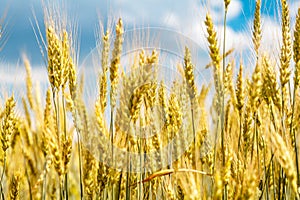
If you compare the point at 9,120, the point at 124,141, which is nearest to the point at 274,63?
the point at 124,141

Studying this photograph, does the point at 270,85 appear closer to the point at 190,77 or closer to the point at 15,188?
the point at 190,77

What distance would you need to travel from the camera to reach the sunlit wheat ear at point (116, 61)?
2.41 m

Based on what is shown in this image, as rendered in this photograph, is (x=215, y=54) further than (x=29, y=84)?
No

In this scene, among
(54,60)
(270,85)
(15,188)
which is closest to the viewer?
(54,60)

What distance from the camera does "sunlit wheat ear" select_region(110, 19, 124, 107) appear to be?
7.89 ft

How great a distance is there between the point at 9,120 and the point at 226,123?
4.43 ft

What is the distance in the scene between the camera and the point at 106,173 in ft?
7.78

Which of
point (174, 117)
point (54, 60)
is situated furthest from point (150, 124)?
point (54, 60)

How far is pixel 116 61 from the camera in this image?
251 cm

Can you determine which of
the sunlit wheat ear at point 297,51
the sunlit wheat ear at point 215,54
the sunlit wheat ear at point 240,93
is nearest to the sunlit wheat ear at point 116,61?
the sunlit wheat ear at point 215,54

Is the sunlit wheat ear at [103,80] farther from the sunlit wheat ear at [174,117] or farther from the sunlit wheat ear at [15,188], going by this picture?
the sunlit wheat ear at [15,188]

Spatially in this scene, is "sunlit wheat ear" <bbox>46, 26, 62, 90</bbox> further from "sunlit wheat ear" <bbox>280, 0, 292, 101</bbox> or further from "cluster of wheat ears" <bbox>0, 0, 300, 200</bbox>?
"sunlit wheat ear" <bbox>280, 0, 292, 101</bbox>

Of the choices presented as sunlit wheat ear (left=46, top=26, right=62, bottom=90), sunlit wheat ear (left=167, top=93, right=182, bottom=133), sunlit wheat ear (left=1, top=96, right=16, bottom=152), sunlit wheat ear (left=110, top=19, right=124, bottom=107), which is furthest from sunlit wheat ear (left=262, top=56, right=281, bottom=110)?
sunlit wheat ear (left=1, top=96, right=16, bottom=152)

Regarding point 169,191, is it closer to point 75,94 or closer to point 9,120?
point 75,94
